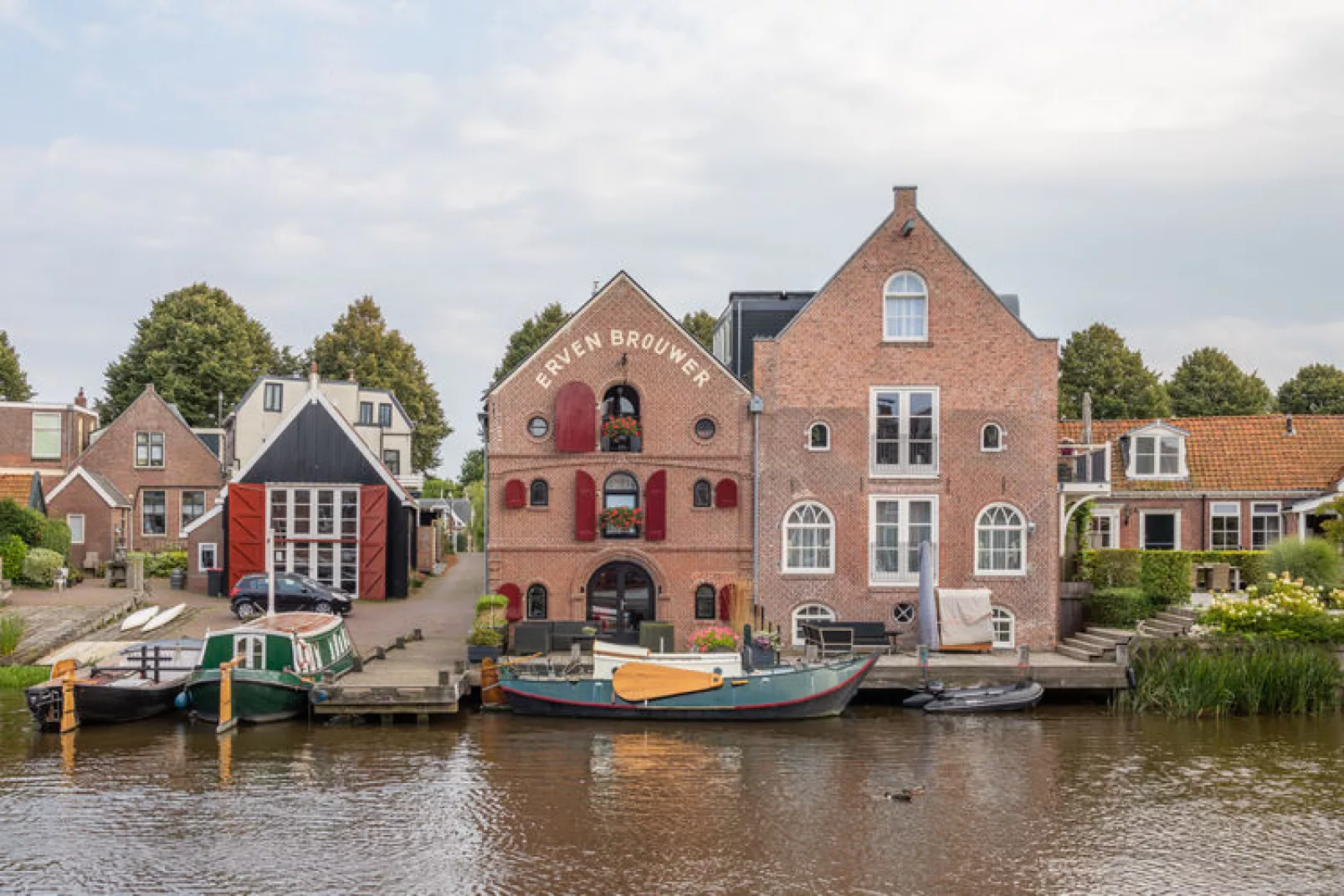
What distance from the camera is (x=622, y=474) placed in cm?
3425

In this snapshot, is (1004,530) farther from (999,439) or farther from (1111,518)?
(1111,518)

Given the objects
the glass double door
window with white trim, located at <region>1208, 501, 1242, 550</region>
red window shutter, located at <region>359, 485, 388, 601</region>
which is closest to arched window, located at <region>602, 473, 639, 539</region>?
the glass double door

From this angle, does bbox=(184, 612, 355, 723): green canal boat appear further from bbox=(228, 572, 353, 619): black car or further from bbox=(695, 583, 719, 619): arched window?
bbox=(695, 583, 719, 619): arched window

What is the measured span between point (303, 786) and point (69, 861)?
4.71 m

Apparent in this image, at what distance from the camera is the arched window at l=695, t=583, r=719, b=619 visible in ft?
112

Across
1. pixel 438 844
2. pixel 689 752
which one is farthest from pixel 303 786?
pixel 689 752

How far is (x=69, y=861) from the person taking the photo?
17.6 m

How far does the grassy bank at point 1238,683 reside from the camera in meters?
29.0

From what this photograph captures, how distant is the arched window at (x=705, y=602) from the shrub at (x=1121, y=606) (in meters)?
10.7

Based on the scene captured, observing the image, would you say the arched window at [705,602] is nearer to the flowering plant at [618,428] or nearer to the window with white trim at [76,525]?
the flowering plant at [618,428]

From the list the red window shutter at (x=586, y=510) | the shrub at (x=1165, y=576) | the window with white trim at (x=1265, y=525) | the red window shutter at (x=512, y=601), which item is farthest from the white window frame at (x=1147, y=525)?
the red window shutter at (x=512, y=601)

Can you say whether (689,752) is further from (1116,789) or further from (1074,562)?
(1074,562)

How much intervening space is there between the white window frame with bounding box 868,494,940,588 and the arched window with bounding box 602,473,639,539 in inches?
255

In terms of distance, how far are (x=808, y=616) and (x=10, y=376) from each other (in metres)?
53.9
